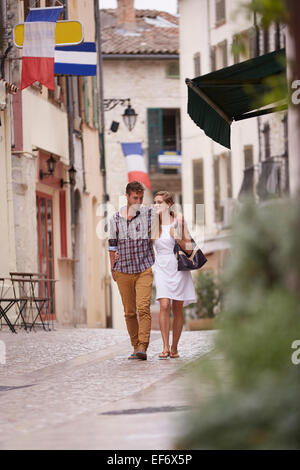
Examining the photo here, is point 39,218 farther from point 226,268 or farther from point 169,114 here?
point 169,114

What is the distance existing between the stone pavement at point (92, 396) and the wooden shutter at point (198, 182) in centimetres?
2948

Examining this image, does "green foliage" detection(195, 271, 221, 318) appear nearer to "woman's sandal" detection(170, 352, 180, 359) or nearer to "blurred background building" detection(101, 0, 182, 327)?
"blurred background building" detection(101, 0, 182, 327)

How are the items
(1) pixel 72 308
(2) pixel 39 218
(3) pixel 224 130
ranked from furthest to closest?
1. (1) pixel 72 308
2. (2) pixel 39 218
3. (3) pixel 224 130

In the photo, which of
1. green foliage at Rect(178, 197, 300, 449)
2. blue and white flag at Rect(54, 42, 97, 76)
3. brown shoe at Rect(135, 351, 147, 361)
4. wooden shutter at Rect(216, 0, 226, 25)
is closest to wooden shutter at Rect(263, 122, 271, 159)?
wooden shutter at Rect(216, 0, 226, 25)

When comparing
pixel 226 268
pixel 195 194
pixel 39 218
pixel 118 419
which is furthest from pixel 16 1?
pixel 195 194

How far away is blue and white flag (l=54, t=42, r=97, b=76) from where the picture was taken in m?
20.0

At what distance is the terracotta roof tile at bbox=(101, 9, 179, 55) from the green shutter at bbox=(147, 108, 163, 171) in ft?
8.70

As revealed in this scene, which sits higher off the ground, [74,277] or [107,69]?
[107,69]

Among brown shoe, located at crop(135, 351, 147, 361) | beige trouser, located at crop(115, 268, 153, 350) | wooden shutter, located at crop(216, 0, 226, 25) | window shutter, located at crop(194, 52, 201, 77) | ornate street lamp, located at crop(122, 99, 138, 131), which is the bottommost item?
brown shoe, located at crop(135, 351, 147, 361)

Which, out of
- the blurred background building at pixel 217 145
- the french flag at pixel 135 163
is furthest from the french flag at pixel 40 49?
the blurred background building at pixel 217 145

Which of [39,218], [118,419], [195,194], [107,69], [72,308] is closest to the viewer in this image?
[118,419]

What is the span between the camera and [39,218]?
82.5ft

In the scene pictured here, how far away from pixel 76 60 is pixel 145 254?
8664 mm

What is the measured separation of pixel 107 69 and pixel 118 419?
1779 inches
